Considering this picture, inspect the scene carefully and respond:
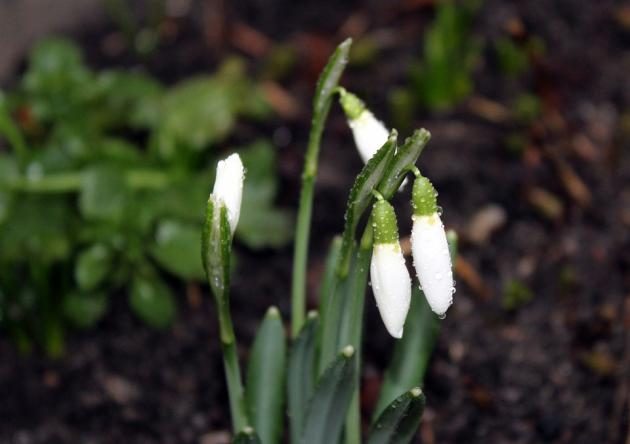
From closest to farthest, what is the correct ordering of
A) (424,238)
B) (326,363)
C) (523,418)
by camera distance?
(424,238)
(326,363)
(523,418)

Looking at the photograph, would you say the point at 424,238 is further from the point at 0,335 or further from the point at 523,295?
the point at 0,335

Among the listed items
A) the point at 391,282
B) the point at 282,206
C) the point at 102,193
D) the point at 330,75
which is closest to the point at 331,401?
the point at 391,282

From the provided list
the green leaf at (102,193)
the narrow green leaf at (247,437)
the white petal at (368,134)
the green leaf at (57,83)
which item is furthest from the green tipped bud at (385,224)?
the green leaf at (57,83)

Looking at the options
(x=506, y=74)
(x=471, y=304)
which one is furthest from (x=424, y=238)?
(x=506, y=74)

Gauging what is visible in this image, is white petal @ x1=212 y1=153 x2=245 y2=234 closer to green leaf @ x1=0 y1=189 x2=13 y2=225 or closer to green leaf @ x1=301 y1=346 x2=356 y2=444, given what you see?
green leaf @ x1=301 y1=346 x2=356 y2=444

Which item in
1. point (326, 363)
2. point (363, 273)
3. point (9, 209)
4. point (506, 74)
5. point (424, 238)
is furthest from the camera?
point (506, 74)

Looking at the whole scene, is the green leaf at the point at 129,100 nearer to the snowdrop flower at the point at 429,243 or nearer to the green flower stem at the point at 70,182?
the green flower stem at the point at 70,182
